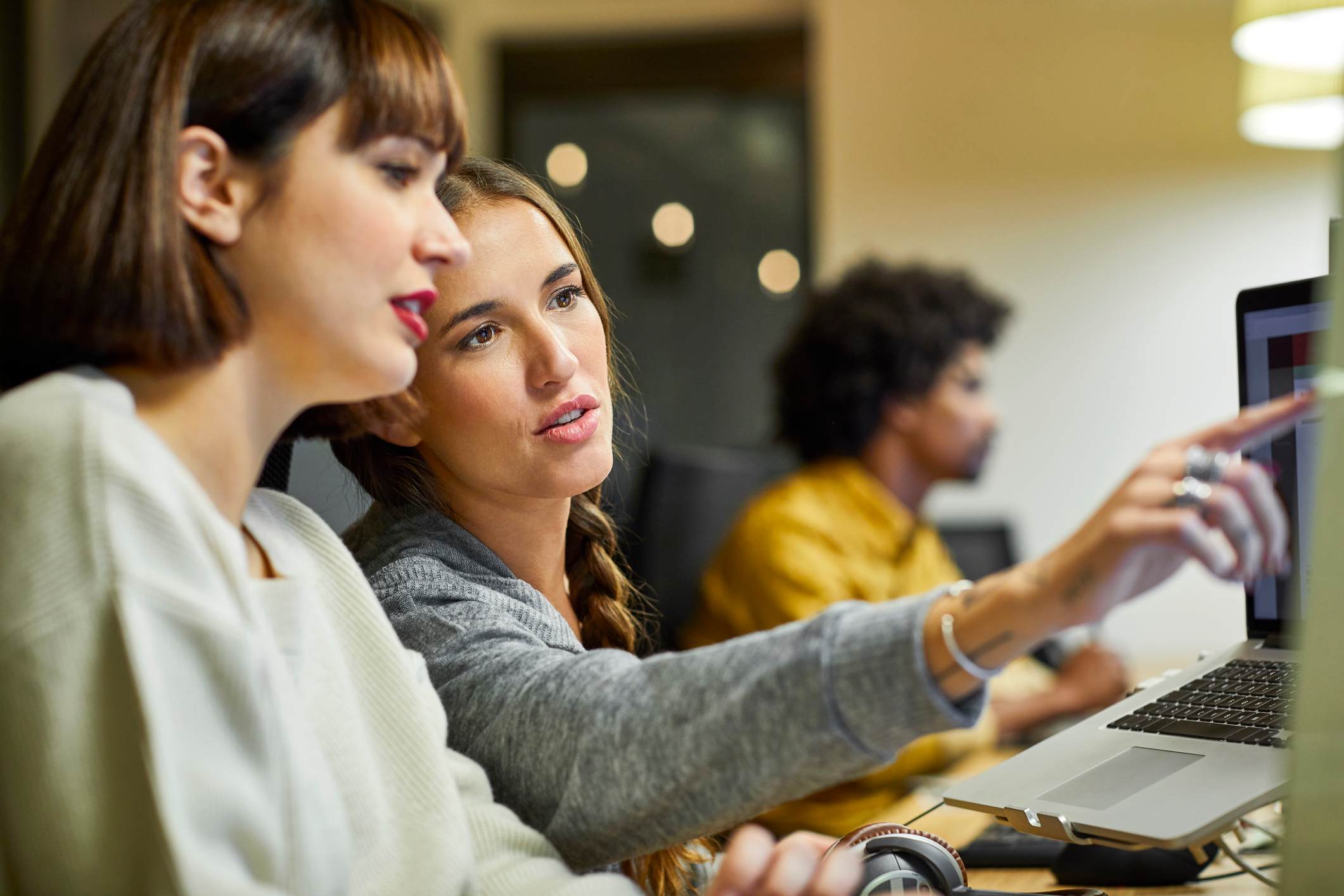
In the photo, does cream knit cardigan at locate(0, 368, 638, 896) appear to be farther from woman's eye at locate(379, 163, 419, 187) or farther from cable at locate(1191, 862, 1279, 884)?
cable at locate(1191, 862, 1279, 884)

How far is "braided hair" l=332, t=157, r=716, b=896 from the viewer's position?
914mm

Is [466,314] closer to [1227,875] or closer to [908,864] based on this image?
[908,864]

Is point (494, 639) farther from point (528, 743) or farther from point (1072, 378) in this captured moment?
point (1072, 378)

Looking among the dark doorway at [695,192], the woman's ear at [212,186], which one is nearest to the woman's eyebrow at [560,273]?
the woman's ear at [212,186]

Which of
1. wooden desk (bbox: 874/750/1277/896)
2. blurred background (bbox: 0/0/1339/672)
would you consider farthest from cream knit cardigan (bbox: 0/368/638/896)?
blurred background (bbox: 0/0/1339/672)

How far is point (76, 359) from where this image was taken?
0.63 meters

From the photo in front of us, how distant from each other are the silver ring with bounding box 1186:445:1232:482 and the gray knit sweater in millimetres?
143

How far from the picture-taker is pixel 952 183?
148 inches

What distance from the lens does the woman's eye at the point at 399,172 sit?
2.27 ft

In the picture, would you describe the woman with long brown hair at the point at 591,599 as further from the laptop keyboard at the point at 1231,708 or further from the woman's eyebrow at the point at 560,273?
the laptop keyboard at the point at 1231,708

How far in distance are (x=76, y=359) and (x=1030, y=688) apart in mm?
2026

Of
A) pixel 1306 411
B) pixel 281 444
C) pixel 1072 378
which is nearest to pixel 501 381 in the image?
pixel 281 444

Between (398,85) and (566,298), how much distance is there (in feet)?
1.06

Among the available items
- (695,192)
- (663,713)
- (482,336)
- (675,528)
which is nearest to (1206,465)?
(663,713)
